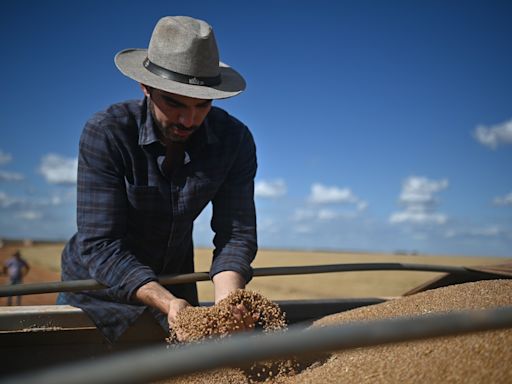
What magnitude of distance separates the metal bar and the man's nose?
1466mm

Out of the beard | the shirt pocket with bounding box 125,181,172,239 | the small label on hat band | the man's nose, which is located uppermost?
the small label on hat band

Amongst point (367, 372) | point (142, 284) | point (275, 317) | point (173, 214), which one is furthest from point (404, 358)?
point (173, 214)

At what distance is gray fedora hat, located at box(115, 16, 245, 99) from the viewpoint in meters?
2.19

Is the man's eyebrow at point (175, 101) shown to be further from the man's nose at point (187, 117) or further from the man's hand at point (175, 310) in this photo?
the man's hand at point (175, 310)

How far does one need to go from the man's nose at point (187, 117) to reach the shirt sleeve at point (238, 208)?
14.8 inches

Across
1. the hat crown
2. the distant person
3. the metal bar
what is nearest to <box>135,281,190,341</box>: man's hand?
the hat crown

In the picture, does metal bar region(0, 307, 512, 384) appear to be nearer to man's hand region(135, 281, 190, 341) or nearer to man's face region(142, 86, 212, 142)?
man's hand region(135, 281, 190, 341)

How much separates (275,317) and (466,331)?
1198 mm

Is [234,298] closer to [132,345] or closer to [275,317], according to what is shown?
[275,317]

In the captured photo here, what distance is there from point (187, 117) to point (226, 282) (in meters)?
0.64

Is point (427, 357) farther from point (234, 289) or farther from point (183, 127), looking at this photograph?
point (183, 127)

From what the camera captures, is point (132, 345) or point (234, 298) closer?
point (234, 298)

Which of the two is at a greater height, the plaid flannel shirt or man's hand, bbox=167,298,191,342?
the plaid flannel shirt

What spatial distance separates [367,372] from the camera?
1.60 m
